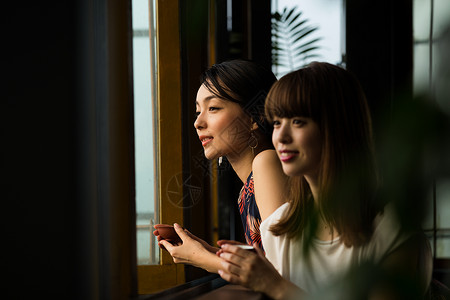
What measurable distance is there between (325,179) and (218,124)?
241mm

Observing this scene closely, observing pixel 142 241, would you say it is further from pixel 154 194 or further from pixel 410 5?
pixel 410 5

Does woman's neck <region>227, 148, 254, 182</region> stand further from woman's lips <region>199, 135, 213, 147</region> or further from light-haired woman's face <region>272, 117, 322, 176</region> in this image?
light-haired woman's face <region>272, 117, 322, 176</region>

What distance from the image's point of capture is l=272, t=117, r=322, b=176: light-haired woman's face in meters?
0.41

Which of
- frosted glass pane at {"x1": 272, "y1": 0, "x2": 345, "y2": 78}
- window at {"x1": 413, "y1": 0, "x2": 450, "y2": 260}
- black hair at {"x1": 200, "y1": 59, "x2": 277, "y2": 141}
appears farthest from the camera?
black hair at {"x1": 200, "y1": 59, "x2": 277, "y2": 141}

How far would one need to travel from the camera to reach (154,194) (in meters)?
0.55

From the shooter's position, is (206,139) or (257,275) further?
(206,139)

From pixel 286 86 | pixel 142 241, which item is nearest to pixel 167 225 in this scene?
pixel 142 241

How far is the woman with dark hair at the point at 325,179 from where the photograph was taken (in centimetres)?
37

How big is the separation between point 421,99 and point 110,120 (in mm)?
325

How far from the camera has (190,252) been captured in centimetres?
56

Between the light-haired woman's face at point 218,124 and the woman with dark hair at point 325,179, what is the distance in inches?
6.3

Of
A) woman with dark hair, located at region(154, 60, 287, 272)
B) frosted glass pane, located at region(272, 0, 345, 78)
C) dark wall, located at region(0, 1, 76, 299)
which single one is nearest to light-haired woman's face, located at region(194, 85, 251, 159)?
woman with dark hair, located at region(154, 60, 287, 272)

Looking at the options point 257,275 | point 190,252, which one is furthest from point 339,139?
point 190,252

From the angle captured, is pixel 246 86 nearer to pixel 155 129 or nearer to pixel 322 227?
pixel 155 129
